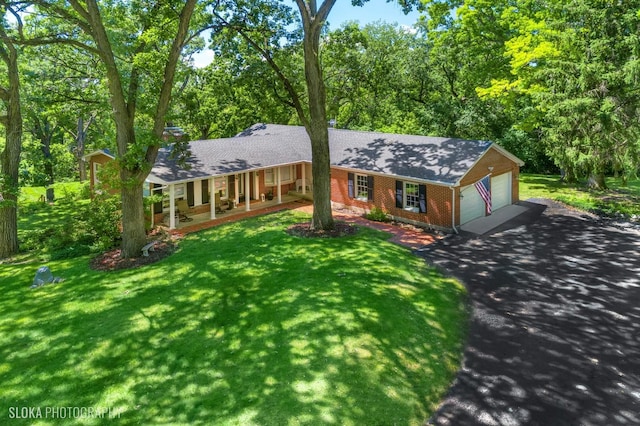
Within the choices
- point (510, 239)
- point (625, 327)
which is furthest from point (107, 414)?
point (510, 239)

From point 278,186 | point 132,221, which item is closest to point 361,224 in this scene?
point 278,186

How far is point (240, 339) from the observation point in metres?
10.6

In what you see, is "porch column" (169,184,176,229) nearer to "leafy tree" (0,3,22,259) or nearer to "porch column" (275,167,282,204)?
"leafy tree" (0,3,22,259)

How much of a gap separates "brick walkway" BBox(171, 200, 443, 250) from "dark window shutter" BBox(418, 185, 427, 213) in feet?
3.26

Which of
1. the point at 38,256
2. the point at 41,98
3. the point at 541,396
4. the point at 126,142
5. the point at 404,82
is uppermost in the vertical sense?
the point at 404,82

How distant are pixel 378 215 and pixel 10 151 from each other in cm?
1607

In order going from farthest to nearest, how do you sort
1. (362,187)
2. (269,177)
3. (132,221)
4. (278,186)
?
(269,177) < (278,186) < (362,187) < (132,221)

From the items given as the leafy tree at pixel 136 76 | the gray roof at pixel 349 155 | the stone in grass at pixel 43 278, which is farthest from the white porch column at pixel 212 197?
the stone in grass at pixel 43 278

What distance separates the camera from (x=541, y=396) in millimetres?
8664

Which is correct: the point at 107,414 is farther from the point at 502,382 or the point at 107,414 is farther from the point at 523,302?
the point at 523,302

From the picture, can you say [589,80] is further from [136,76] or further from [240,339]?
[240,339]

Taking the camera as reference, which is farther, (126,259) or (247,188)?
(247,188)

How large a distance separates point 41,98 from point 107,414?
19223 mm

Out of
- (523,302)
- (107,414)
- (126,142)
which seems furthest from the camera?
(126,142)
